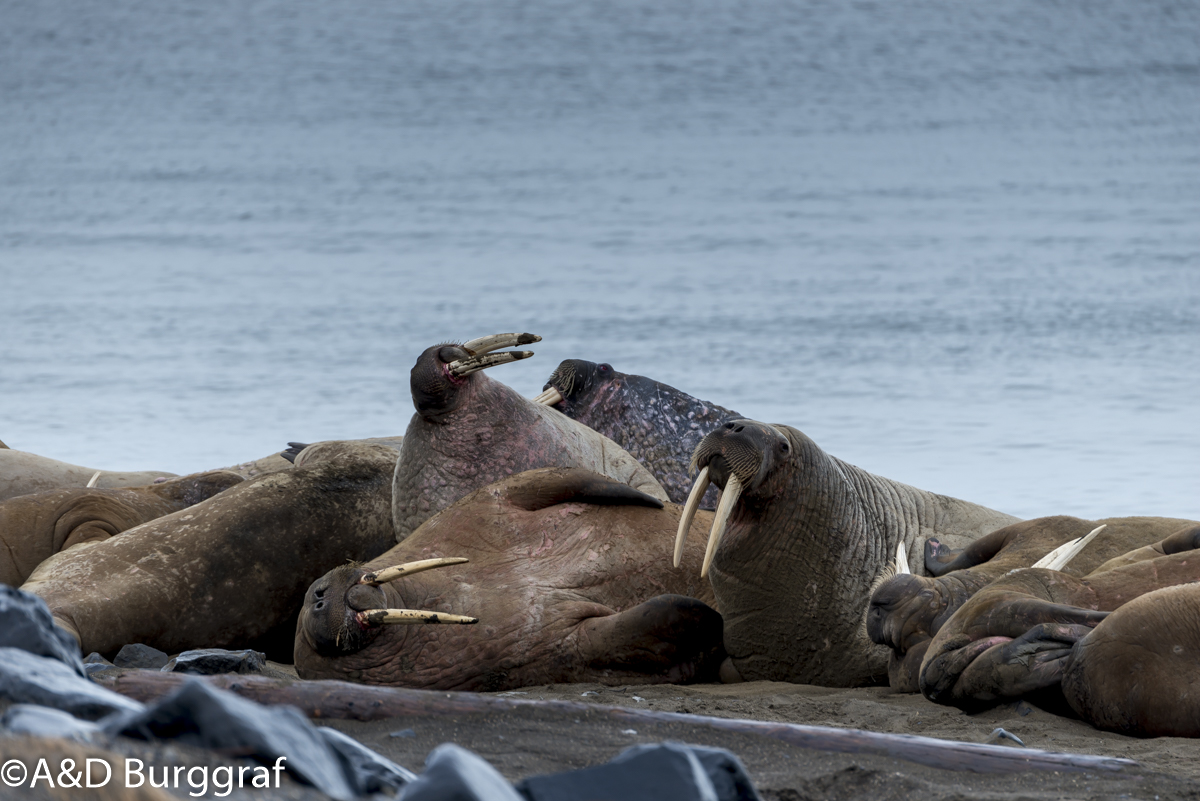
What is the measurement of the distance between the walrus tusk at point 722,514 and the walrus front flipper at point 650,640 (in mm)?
171

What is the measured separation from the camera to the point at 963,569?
5.46 meters

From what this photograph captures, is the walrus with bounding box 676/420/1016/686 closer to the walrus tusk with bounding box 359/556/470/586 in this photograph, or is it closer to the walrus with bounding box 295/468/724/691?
the walrus with bounding box 295/468/724/691

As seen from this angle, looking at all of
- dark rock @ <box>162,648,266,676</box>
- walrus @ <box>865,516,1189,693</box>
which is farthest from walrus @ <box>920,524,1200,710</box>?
dark rock @ <box>162,648,266,676</box>

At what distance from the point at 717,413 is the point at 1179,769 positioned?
445 cm

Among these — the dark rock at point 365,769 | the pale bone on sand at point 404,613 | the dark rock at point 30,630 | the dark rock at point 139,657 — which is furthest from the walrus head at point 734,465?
the dark rock at point 30,630

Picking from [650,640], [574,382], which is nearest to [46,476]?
[574,382]

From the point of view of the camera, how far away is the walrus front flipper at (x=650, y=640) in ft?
15.8

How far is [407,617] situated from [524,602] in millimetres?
588

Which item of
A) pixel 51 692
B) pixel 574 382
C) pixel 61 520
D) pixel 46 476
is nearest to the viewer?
pixel 51 692

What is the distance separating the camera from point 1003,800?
9.76 ft

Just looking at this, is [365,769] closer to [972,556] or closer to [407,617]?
[407,617]

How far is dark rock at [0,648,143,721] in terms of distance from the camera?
2.64 m

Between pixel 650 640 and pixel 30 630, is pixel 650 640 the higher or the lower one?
the lower one

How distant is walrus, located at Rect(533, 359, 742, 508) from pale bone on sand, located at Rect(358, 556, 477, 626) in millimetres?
2806
